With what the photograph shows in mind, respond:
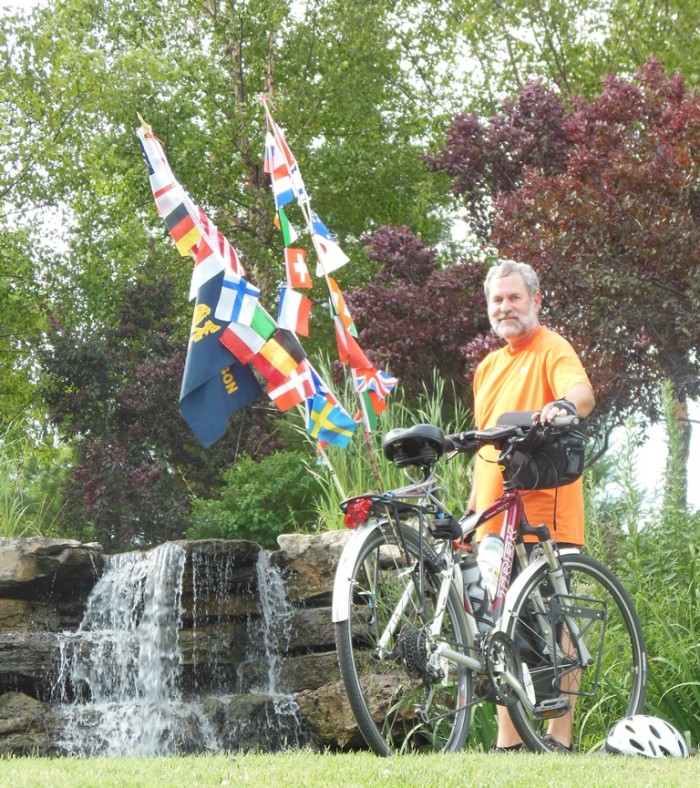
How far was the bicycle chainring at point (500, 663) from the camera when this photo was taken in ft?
12.5

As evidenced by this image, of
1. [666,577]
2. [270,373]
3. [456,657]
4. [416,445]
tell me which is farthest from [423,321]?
[456,657]

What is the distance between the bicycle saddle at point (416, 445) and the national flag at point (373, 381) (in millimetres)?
5035

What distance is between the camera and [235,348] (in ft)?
28.1

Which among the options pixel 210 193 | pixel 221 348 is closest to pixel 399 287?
pixel 221 348

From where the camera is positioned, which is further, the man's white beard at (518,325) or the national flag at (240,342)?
the national flag at (240,342)

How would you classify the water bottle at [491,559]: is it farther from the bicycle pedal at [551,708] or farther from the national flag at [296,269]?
the national flag at [296,269]

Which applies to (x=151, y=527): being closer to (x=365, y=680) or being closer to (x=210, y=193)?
(x=210, y=193)

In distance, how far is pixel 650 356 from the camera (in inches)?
403

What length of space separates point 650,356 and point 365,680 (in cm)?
704

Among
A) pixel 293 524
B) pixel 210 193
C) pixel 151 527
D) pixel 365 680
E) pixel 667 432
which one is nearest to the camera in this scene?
pixel 365 680

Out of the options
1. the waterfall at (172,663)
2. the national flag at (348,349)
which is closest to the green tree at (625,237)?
the national flag at (348,349)

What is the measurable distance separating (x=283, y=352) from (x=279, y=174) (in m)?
1.84

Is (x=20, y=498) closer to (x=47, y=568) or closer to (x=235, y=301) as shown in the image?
(x=47, y=568)

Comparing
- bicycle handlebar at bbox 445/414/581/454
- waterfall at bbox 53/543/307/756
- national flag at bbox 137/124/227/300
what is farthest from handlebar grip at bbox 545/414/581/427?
national flag at bbox 137/124/227/300
